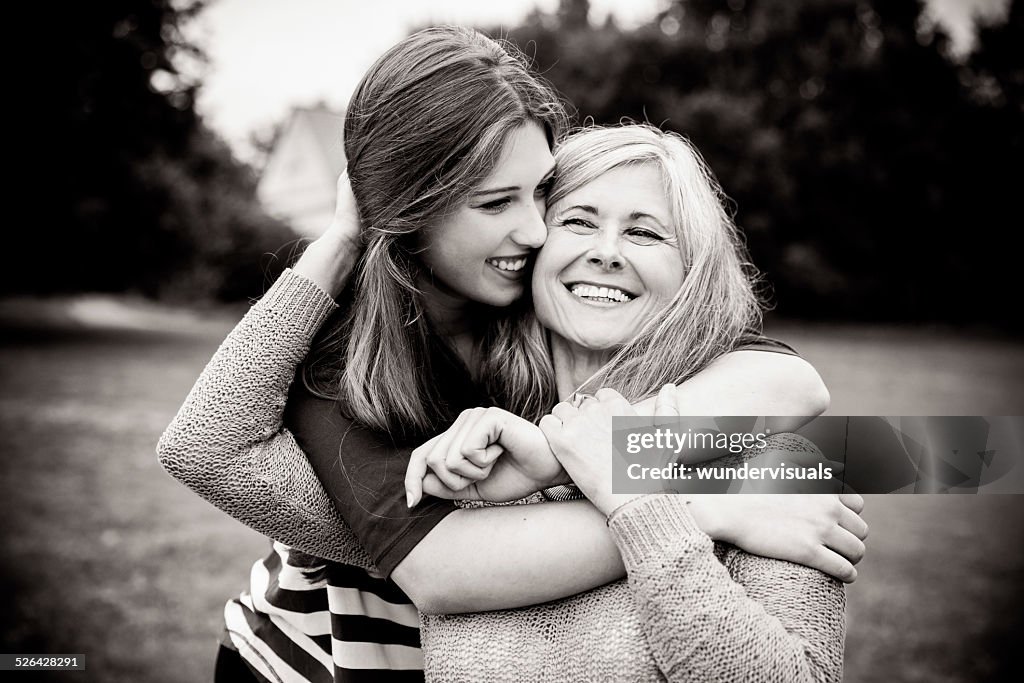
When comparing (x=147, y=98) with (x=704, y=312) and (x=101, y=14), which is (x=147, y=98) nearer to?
(x=101, y=14)

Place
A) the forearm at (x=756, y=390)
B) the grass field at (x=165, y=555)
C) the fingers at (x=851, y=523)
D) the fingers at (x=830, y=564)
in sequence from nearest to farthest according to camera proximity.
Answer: the fingers at (x=830, y=564) → the fingers at (x=851, y=523) → the forearm at (x=756, y=390) → the grass field at (x=165, y=555)

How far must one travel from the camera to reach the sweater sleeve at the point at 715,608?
5.16 ft

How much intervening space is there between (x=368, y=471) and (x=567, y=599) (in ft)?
1.85

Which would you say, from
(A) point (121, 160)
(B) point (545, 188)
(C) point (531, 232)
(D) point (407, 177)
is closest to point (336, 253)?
(D) point (407, 177)

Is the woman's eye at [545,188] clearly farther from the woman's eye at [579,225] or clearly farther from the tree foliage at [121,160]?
the tree foliage at [121,160]

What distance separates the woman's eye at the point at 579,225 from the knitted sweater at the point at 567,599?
2.45ft

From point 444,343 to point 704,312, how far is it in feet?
2.57

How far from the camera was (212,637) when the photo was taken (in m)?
5.39

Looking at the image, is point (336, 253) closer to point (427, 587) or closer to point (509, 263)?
point (509, 263)

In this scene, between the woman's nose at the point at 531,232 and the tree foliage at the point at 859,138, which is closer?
the woman's nose at the point at 531,232

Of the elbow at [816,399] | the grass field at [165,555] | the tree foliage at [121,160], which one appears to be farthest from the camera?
the tree foliage at [121,160]

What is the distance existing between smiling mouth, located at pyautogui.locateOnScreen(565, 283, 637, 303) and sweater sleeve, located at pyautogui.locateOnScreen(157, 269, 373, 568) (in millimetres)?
750

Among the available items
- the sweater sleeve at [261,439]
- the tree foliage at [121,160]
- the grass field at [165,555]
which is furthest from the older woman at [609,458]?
the tree foliage at [121,160]

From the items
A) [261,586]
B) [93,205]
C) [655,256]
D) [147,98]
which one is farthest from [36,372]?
[655,256]
